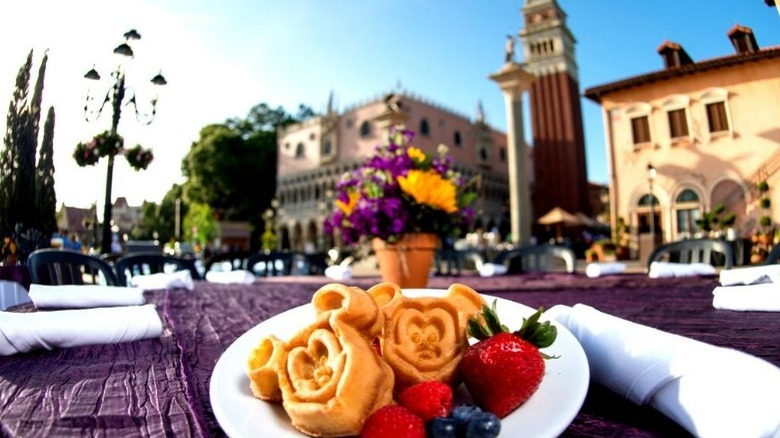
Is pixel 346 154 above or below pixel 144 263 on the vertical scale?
above

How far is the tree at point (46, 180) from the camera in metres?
1.71

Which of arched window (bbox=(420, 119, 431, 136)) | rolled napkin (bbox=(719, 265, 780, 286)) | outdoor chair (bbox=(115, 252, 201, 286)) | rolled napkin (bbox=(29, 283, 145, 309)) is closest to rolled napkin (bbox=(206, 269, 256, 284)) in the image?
outdoor chair (bbox=(115, 252, 201, 286))

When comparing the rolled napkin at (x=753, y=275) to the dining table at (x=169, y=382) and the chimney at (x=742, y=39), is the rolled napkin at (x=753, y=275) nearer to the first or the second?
the dining table at (x=169, y=382)

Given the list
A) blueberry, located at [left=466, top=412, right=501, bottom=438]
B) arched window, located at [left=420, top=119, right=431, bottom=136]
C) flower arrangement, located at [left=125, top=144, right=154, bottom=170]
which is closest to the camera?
blueberry, located at [left=466, top=412, right=501, bottom=438]

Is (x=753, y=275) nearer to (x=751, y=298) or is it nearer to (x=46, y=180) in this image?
(x=751, y=298)

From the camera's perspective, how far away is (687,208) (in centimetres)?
213

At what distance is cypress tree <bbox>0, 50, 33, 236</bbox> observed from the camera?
5.04ft

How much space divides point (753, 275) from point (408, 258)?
3.94 ft

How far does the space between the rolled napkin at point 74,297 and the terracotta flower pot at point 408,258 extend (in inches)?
40.8

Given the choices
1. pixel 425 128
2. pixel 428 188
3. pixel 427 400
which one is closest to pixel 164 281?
pixel 428 188

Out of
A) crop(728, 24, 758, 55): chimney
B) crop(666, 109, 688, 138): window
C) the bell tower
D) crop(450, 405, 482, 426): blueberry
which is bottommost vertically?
crop(450, 405, 482, 426): blueberry

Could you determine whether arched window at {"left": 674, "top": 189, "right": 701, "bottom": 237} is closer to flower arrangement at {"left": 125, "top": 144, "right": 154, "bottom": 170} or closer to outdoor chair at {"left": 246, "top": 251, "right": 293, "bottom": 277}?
flower arrangement at {"left": 125, "top": 144, "right": 154, "bottom": 170}

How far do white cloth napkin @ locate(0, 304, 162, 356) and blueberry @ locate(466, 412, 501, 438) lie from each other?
80 centimetres

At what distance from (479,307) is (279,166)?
34492 millimetres
